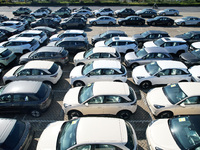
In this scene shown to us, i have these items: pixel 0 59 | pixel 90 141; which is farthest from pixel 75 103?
pixel 0 59

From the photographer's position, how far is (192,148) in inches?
218

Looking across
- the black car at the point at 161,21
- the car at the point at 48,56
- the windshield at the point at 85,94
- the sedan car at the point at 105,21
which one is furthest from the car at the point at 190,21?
the windshield at the point at 85,94

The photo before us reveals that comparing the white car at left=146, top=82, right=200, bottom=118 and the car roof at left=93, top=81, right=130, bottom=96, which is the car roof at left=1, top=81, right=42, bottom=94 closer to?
the car roof at left=93, top=81, right=130, bottom=96

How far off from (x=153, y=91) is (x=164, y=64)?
236 centimetres

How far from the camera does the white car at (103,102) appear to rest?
26.2 ft

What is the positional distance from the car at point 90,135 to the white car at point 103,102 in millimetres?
1525

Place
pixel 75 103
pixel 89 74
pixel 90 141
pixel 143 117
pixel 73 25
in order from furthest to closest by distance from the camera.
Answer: pixel 73 25 < pixel 89 74 < pixel 143 117 < pixel 75 103 < pixel 90 141

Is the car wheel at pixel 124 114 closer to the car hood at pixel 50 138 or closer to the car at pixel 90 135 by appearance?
the car at pixel 90 135

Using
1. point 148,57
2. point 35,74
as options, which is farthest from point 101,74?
point 148,57

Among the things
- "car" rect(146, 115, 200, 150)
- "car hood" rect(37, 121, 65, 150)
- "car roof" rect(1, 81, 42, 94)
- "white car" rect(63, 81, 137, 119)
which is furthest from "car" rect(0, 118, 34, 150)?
"car" rect(146, 115, 200, 150)

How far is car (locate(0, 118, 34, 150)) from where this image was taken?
6031 mm

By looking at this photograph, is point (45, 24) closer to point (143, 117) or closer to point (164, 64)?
point (164, 64)

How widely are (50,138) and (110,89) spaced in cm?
335

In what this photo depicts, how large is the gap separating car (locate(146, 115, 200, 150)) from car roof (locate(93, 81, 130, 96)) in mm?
1973
